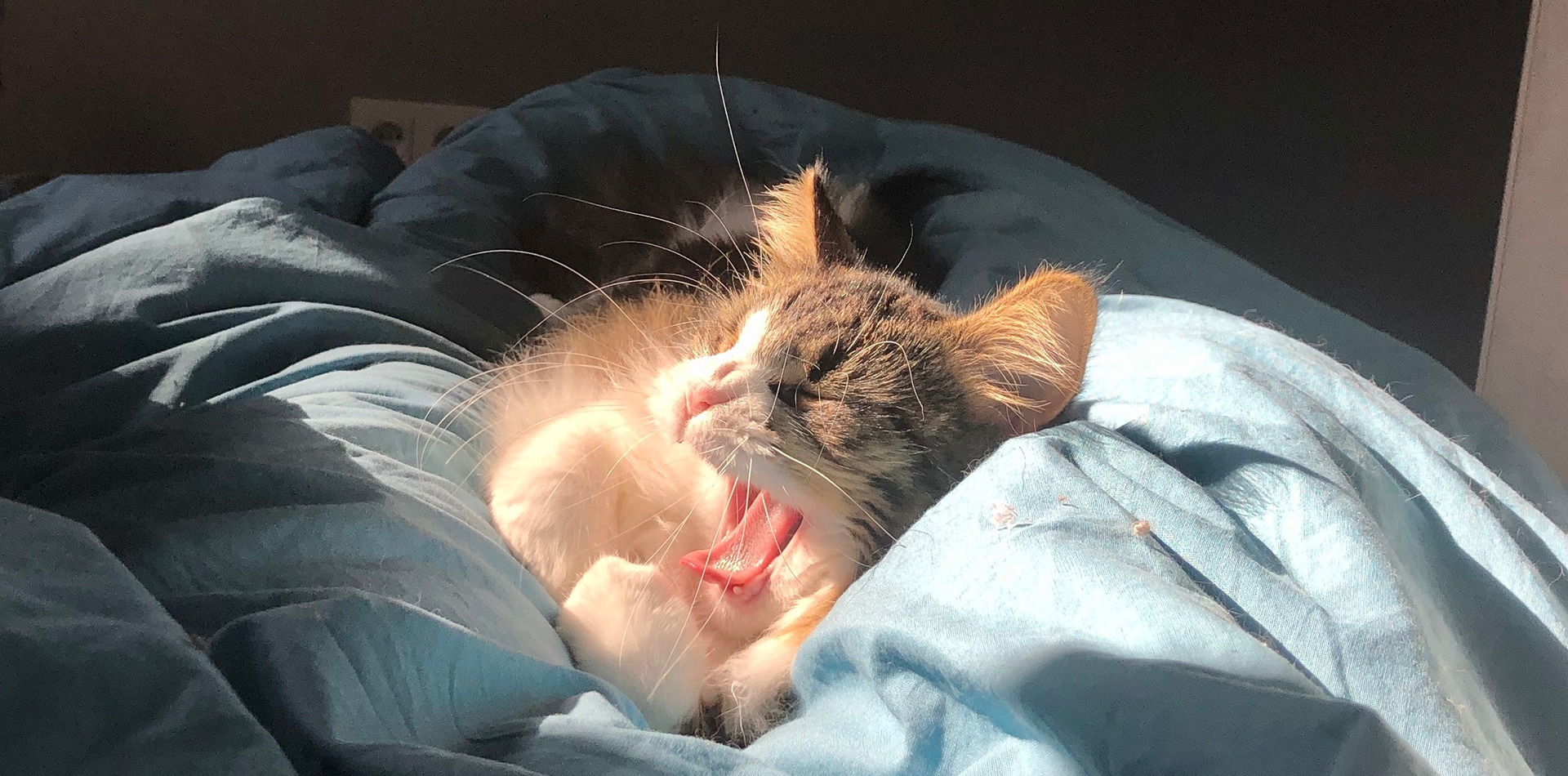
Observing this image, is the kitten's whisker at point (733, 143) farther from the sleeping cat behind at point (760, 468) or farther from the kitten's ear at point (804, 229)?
the sleeping cat behind at point (760, 468)

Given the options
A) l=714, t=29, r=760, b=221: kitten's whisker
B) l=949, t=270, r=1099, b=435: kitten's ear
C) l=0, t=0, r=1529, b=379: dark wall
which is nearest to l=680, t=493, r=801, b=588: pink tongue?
l=949, t=270, r=1099, b=435: kitten's ear

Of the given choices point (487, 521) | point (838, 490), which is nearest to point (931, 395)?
point (838, 490)

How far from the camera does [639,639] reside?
769 millimetres

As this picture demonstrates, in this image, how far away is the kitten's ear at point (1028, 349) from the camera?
83 centimetres

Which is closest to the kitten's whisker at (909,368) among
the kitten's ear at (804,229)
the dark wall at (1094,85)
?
the kitten's ear at (804,229)

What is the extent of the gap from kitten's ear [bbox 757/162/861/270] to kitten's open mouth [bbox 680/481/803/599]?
332 millimetres

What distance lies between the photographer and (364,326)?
42.8 inches

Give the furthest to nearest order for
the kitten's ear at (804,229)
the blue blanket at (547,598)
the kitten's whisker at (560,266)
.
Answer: the kitten's whisker at (560,266) < the kitten's ear at (804,229) < the blue blanket at (547,598)

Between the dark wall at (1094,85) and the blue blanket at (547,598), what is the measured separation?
928 millimetres

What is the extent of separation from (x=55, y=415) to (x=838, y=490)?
0.78m

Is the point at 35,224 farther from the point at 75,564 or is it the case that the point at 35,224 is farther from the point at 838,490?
the point at 838,490

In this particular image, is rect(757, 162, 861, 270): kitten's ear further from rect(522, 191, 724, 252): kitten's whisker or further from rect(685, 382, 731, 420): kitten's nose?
rect(685, 382, 731, 420): kitten's nose

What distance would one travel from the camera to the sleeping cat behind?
80 cm

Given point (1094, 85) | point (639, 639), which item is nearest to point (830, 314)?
point (639, 639)
